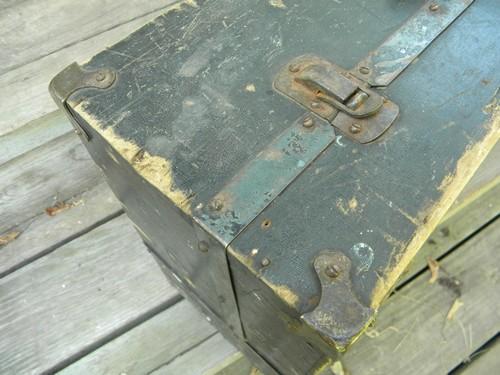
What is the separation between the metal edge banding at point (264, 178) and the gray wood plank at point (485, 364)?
3.21 feet

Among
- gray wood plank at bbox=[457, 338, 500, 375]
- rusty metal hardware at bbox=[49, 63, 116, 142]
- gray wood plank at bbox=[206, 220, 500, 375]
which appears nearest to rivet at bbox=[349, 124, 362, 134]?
rusty metal hardware at bbox=[49, 63, 116, 142]

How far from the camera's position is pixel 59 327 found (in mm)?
1397

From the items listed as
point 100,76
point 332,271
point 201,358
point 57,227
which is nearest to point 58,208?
Result: point 57,227

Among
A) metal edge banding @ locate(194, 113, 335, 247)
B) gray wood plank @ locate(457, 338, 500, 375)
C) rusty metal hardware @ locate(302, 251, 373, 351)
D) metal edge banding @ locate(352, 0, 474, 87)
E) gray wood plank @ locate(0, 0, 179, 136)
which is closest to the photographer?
rusty metal hardware @ locate(302, 251, 373, 351)

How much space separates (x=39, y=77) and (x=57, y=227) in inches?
25.3

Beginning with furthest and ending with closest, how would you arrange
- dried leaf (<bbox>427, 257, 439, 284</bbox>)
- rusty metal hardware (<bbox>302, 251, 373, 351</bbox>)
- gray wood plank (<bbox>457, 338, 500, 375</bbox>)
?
dried leaf (<bbox>427, 257, 439, 284</bbox>) → gray wood plank (<bbox>457, 338, 500, 375</bbox>) → rusty metal hardware (<bbox>302, 251, 373, 351</bbox>)

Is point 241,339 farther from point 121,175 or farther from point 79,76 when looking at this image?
point 79,76

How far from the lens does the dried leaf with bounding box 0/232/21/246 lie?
1.51 meters

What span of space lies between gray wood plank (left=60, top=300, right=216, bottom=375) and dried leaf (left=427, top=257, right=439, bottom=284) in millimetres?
742

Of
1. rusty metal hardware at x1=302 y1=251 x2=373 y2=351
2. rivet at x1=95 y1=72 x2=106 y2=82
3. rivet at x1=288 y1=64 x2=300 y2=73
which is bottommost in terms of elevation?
rivet at x1=95 y1=72 x2=106 y2=82

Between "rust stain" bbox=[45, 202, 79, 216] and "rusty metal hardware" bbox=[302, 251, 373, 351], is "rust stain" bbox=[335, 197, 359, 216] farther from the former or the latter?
"rust stain" bbox=[45, 202, 79, 216]

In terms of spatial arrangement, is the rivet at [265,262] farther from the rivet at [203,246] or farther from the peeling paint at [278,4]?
the peeling paint at [278,4]

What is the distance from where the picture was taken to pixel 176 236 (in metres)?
0.93

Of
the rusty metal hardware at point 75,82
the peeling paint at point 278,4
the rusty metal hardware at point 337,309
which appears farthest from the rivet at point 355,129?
the rusty metal hardware at point 75,82
